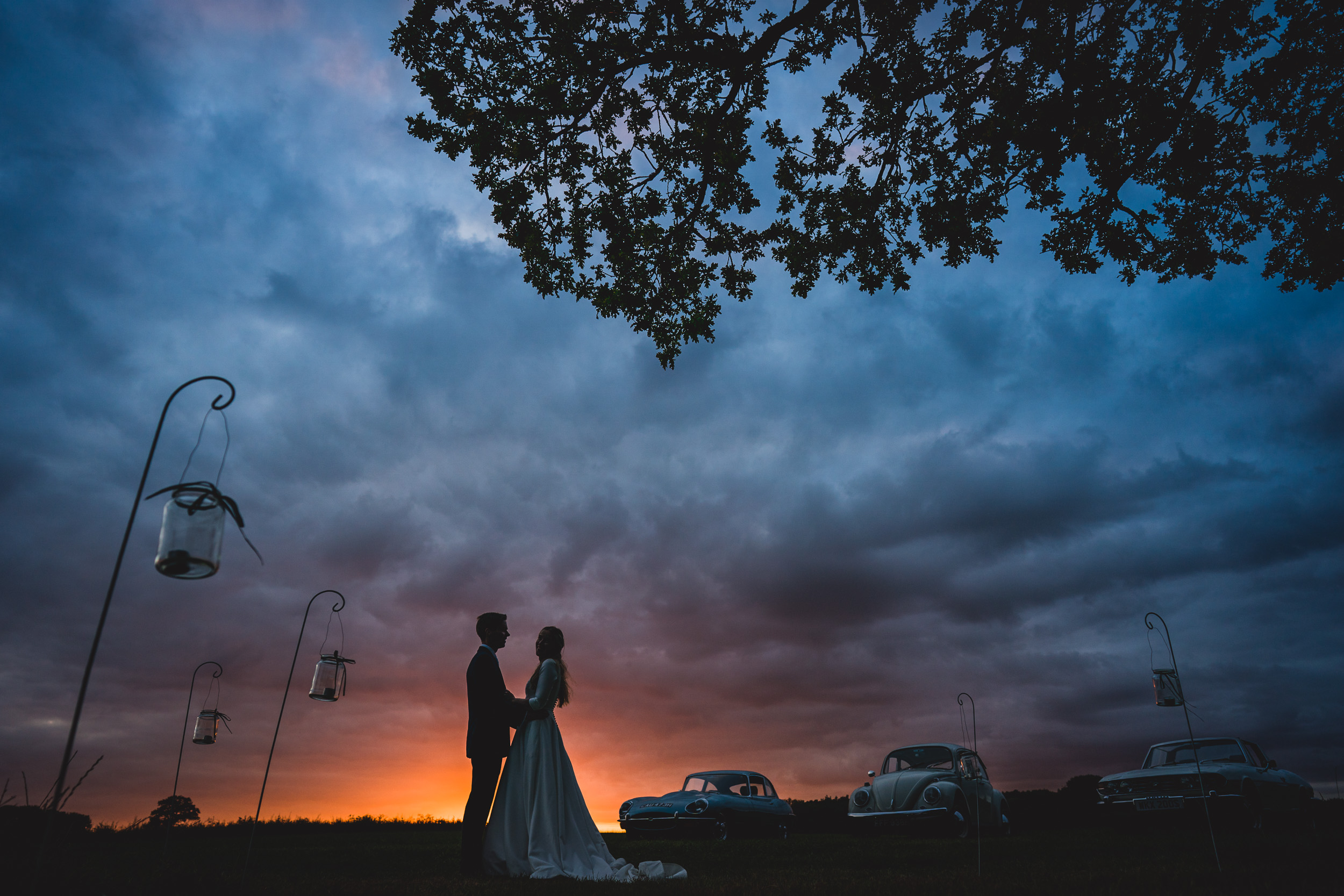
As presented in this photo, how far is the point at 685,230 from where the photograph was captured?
9.27 m

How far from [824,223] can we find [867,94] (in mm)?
1654

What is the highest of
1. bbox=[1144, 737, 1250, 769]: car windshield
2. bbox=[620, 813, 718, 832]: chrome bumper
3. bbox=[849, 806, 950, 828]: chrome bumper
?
bbox=[1144, 737, 1250, 769]: car windshield

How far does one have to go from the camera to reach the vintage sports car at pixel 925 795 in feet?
41.2

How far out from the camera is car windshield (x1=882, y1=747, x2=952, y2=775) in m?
13.6

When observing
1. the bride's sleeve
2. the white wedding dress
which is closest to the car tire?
the white wedding dress

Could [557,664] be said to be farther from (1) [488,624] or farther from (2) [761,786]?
(2) [761,786]

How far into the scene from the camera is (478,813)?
6.85m

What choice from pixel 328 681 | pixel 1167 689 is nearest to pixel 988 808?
pixel 1167 689

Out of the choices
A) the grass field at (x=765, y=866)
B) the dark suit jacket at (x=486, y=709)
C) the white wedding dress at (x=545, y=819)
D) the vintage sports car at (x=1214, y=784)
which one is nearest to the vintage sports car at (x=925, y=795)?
the grass field at (x=765, y=866)

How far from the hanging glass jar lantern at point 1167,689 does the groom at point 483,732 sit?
23.4 ft

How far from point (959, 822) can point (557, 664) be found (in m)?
9.33

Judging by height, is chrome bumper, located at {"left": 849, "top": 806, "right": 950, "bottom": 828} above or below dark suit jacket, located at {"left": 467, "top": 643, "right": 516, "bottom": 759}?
below

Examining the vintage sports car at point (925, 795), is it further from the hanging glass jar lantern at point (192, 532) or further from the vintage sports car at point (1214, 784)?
the hanging glass jar lantern at point (192, 532)

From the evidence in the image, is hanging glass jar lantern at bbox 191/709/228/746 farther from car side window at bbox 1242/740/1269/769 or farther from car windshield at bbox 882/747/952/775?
car side window at bbox 1242/740/1269/769
